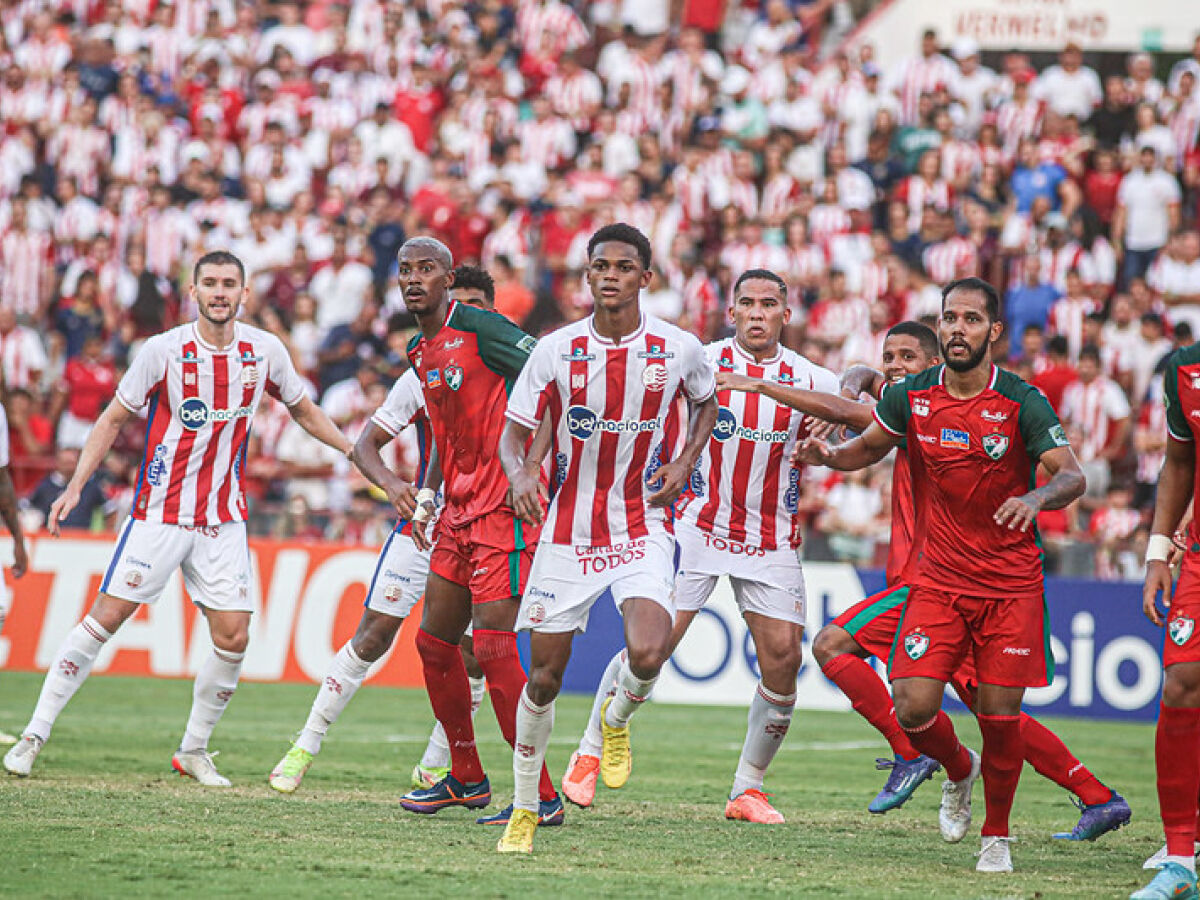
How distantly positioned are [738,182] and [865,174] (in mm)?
1587

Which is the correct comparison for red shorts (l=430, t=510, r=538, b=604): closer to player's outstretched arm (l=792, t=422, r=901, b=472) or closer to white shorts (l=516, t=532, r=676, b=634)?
white shorts (l=516, t=532, r=676, b=634)

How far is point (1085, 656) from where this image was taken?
627 inches

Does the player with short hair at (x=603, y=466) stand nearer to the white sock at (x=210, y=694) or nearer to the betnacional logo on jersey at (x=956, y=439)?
the betnacional logo on jersey at (x=956, y=439)

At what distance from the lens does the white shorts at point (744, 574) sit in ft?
32.2

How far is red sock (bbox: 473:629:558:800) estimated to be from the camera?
28.3 feet

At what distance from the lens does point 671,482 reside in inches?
318

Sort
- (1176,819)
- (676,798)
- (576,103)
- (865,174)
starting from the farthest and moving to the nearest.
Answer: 1. (576,103)
2. (865,174)
3. (676,798)
4. (1176,819)

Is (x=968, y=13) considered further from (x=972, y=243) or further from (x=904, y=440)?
(x=904, y=440)

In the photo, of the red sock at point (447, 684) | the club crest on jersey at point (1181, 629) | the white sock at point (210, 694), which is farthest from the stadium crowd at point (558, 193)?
the club crest on jersey at point (1181, 629)

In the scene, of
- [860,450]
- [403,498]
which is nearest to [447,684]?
[403,498]

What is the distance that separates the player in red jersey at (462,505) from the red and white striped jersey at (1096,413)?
10.5 m

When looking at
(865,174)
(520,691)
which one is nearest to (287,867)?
(520,691)

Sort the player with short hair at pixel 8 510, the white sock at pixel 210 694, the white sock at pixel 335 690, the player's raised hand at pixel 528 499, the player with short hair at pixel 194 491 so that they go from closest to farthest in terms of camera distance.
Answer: the player's raised hand at pixel 528 499
the white sock at pixel 335 690
the player with short hair at pixel 194 491
the white sock at pixel 210 694
the player with short hair at pixel 8 510

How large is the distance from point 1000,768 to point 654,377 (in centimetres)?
234
